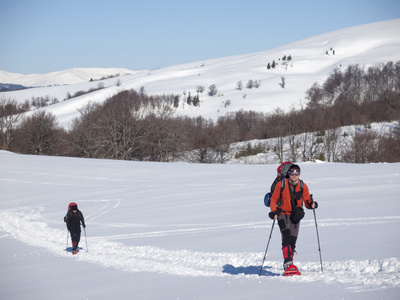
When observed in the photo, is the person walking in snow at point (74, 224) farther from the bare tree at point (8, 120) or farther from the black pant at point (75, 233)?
the bare tree at point (8, 120)

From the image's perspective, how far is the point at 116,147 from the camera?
60469 millimetres

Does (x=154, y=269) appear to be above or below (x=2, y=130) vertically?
below

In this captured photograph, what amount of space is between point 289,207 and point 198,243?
4.31m

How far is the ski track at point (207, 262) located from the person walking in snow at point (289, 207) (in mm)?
514

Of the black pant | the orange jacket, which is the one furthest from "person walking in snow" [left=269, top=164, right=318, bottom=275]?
the black pant

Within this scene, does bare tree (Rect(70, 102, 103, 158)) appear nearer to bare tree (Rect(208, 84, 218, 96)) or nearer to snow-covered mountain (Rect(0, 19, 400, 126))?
snow-covered mountain (Rect(0, 19, 400, 126))

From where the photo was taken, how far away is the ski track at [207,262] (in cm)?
698

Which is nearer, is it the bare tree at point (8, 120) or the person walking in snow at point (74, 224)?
the person walking in snow at point (74, 224)

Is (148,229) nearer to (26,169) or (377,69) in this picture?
(26,169)

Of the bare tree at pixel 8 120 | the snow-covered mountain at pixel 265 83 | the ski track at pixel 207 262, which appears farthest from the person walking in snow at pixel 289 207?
the snow-covered mountain at pixel 265 83

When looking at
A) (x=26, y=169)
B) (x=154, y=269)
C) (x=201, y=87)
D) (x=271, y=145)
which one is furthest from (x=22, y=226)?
(x=201, y=87)

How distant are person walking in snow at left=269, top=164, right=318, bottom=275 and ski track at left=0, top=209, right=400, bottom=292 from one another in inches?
20.2

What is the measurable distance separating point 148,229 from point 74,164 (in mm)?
24666

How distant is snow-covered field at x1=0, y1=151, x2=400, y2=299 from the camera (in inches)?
281
